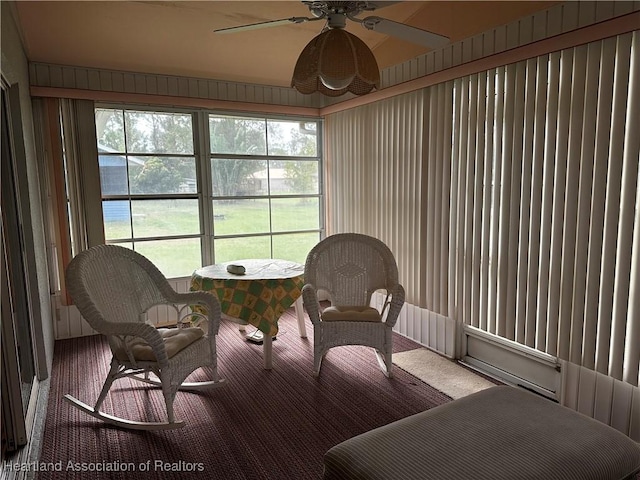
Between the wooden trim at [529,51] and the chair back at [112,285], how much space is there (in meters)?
2.45

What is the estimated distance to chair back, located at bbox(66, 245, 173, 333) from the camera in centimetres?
248

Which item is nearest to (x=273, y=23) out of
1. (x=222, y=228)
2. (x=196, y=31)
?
(x=196, y=31)

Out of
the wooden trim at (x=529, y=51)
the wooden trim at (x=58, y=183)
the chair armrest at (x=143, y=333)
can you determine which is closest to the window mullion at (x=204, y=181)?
the wooden trim at (x=58, y=183)

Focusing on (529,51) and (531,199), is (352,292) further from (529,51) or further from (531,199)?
(529,51)

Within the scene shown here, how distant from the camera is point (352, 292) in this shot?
3584 millimetres

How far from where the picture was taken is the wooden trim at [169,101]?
371 centimetres

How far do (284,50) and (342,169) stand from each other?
134cm

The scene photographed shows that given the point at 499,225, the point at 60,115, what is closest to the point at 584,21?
the point at 499,225

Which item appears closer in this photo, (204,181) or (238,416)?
(238,416)

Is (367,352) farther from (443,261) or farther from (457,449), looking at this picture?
(457,449)

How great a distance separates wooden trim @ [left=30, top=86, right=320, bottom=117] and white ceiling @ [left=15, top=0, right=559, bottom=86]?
242 millimetres

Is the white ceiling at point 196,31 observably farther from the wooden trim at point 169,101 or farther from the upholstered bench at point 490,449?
the upholstered bench at point 490,449

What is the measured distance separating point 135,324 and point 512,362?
2.48 m

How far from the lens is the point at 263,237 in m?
4.92
